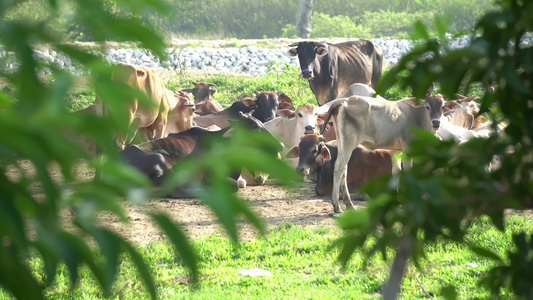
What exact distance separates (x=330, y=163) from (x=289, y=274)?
350 centimetres

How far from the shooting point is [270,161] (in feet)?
2.42

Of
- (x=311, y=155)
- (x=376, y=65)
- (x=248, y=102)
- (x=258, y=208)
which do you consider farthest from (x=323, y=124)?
(x=376, y=65)

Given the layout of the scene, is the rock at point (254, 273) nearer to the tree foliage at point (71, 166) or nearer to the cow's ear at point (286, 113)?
the tree foliage at point (71, 166)

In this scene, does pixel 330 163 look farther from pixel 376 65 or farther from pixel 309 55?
pixel 376 65

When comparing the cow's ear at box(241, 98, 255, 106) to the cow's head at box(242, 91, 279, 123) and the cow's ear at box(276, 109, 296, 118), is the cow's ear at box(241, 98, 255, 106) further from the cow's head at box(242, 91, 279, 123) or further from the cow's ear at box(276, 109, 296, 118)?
the cow's ear at box(276, 109, 296, 118)

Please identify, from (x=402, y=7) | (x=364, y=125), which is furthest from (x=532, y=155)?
(x=402, y=7)

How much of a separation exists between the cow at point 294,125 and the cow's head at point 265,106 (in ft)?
2.41

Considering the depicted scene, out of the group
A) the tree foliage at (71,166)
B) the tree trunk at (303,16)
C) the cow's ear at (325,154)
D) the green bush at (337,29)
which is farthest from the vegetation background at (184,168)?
the green bush at (337,29)

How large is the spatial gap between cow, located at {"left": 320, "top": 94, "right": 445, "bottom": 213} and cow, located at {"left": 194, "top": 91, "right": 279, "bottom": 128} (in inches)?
146

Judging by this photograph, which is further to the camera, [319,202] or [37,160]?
[319,202]

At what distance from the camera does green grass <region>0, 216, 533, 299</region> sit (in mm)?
4602

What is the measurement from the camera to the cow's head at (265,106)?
38.2 ft

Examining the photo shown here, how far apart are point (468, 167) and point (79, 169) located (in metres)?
0.78

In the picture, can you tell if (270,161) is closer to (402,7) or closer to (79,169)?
(79,169)
